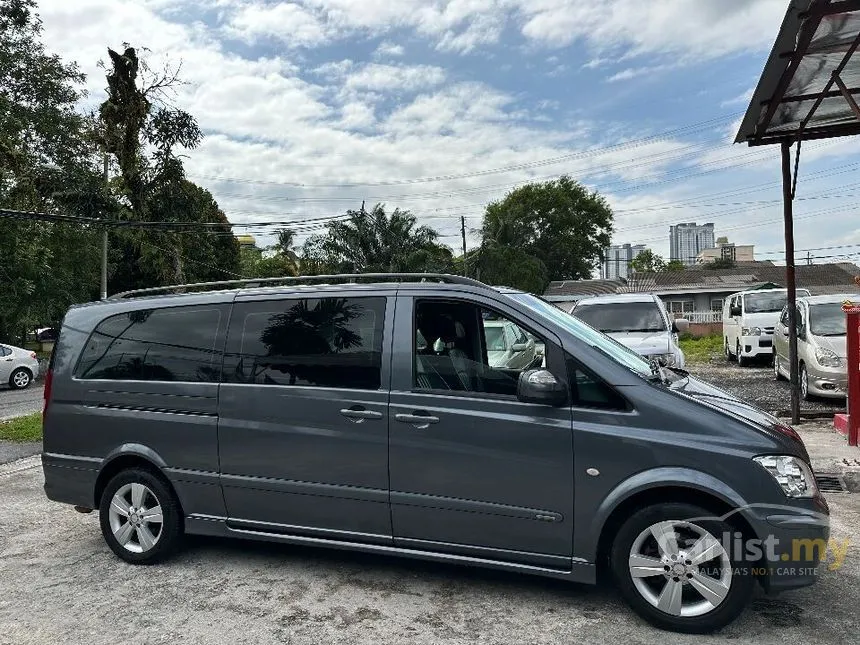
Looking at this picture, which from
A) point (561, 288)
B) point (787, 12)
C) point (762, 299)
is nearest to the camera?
point (787, 12)

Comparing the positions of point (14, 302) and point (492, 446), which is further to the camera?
point (14, 302)

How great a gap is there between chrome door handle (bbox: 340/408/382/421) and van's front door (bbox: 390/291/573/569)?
109 millimetres

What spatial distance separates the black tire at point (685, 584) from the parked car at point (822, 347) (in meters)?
7.21

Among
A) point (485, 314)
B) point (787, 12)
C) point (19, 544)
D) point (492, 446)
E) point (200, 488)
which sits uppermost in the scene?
point (787, 12)

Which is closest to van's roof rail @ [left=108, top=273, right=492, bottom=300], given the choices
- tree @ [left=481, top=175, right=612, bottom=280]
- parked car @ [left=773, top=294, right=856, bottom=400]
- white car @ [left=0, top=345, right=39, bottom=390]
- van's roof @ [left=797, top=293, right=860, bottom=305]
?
parked car @ [left=773, top=294, right=856, bottom=400]

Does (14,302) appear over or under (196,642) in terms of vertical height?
over

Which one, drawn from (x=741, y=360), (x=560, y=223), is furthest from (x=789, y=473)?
(x=560, y=223)

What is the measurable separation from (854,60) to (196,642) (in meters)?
6.76

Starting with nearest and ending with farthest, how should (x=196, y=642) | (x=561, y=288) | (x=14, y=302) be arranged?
(x=196, y=642) < (x=14, y=302) < (x=561, y=288)

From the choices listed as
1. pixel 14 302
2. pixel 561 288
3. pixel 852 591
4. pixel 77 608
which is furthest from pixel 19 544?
pixel 561 288

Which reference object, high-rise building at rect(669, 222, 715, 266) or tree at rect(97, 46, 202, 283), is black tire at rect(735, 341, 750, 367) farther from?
high-rise building at rect(669, 222, 715, 266)

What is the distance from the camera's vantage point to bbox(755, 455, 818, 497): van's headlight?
3188 millimetres

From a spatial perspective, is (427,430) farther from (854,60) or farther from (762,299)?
(762,299)

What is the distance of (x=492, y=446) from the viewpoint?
3.55 m
